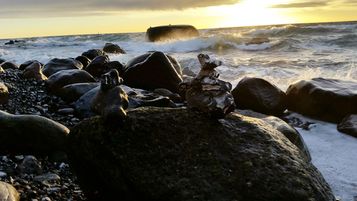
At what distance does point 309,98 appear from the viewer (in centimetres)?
712

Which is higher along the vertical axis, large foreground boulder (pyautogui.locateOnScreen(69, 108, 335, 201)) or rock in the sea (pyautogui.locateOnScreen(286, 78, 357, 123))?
large foreground boulder (pyautogui.locateOnScreen(69, 108, 335, 201))

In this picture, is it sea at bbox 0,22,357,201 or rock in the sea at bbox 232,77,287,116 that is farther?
rock in the sea at bbox 232,77,287,116

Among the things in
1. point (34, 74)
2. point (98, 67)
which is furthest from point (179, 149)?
point (98, 67)

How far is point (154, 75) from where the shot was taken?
25.6 feet

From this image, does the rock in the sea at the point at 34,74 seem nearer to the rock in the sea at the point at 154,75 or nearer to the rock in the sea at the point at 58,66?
the rock in the sea at the point at 58,66

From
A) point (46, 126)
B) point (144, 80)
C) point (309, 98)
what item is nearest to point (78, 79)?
point (144, 80)

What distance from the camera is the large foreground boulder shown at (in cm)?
296

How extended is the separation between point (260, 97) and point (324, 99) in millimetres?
987

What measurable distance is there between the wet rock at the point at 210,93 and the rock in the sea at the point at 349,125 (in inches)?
130

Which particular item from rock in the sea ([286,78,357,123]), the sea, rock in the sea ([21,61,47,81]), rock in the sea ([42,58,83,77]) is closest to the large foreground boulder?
the sea

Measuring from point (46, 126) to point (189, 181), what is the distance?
6.21 ft

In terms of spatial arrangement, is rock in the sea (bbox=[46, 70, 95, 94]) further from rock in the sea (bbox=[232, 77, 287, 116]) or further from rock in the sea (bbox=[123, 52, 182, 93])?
rock in the sea (bbox=[232, 77, 287, 116])

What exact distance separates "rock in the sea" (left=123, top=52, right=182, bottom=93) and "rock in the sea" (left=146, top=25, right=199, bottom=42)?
27.5 meters

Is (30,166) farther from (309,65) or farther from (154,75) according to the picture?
(309,65)
